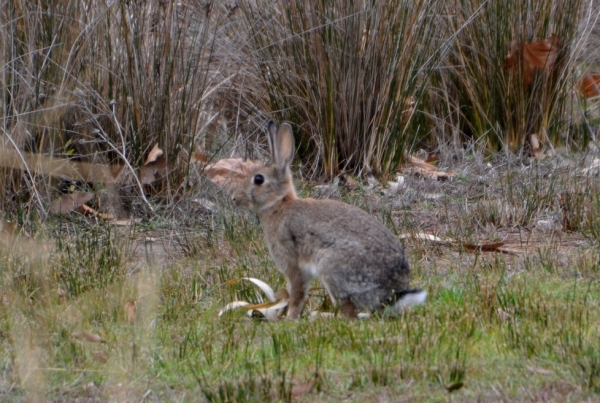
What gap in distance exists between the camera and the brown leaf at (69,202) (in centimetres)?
732

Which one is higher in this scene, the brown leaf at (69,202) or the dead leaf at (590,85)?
the brown leaf at (69,202)

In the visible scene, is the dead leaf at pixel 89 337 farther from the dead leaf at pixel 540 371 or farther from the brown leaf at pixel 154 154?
the brown leaf at pixel 154 154

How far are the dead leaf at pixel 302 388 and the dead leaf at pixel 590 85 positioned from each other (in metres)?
7.32

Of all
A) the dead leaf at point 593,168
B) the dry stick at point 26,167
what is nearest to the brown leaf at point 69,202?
the dry stick at point 26,167

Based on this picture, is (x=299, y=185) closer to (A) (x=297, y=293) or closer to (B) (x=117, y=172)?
(B) (x=117, y=172)

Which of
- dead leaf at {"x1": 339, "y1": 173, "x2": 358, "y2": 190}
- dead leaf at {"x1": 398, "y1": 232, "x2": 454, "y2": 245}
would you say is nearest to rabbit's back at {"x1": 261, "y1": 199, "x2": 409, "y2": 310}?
dead leaf at {"x1": 398, "y1": 232, "x2": 454, "y2": 245}

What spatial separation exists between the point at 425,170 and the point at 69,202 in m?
3.03

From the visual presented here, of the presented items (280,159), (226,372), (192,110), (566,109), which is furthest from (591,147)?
→ (226,372)

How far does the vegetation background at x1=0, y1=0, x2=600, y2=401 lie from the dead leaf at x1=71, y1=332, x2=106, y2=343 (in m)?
0.01

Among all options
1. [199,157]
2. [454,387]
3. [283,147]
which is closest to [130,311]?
[283,147]

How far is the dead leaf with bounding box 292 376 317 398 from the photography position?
12.5 feet

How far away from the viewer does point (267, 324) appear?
5.03 metres

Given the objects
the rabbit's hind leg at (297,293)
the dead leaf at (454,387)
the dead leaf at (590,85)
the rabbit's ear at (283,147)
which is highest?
the rabbit's ear at (283,147)

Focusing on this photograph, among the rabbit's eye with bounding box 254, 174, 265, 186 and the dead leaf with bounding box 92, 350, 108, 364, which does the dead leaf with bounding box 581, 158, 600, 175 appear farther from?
the dead leaf with bounding box 92, 350, 108, 364
